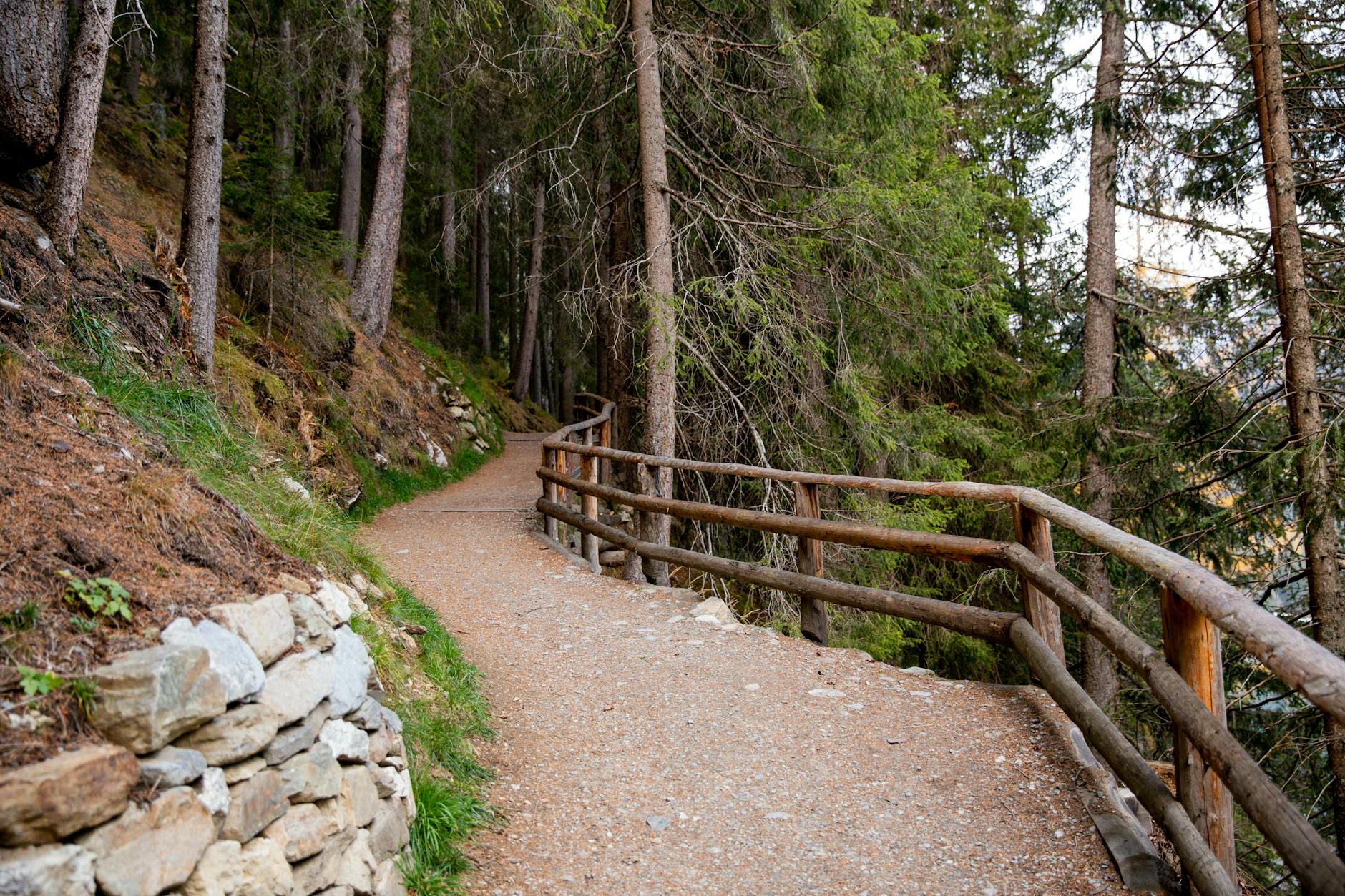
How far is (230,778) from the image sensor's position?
257cm

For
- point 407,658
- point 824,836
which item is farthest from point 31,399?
point 824,836

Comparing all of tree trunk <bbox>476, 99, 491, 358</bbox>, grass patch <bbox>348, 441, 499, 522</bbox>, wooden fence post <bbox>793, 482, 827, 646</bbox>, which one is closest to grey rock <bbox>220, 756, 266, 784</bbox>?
wooden fence post <bbox>793, 482, 827, 646</bbox>

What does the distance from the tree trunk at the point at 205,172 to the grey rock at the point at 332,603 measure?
450cm

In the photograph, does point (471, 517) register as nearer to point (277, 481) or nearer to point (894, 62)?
point (277, 481)

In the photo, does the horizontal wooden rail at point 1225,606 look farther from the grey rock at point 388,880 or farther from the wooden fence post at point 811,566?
the grey rock at point 388,880

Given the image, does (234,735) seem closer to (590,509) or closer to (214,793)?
(214,793)

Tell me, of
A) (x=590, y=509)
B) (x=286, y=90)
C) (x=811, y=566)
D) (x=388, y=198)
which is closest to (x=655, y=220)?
(x=590, y=509)

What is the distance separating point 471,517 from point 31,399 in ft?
26.3

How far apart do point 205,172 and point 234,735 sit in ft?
21.7

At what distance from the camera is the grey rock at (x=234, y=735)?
2.51m

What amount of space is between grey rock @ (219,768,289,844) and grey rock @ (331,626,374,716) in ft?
1.49

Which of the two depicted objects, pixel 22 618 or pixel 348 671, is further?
pixel 348 671

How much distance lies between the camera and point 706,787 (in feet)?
14.1

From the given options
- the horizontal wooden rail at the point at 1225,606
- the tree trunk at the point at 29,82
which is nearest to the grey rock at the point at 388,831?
the horizontal wooden rail at the point at 1225,606
